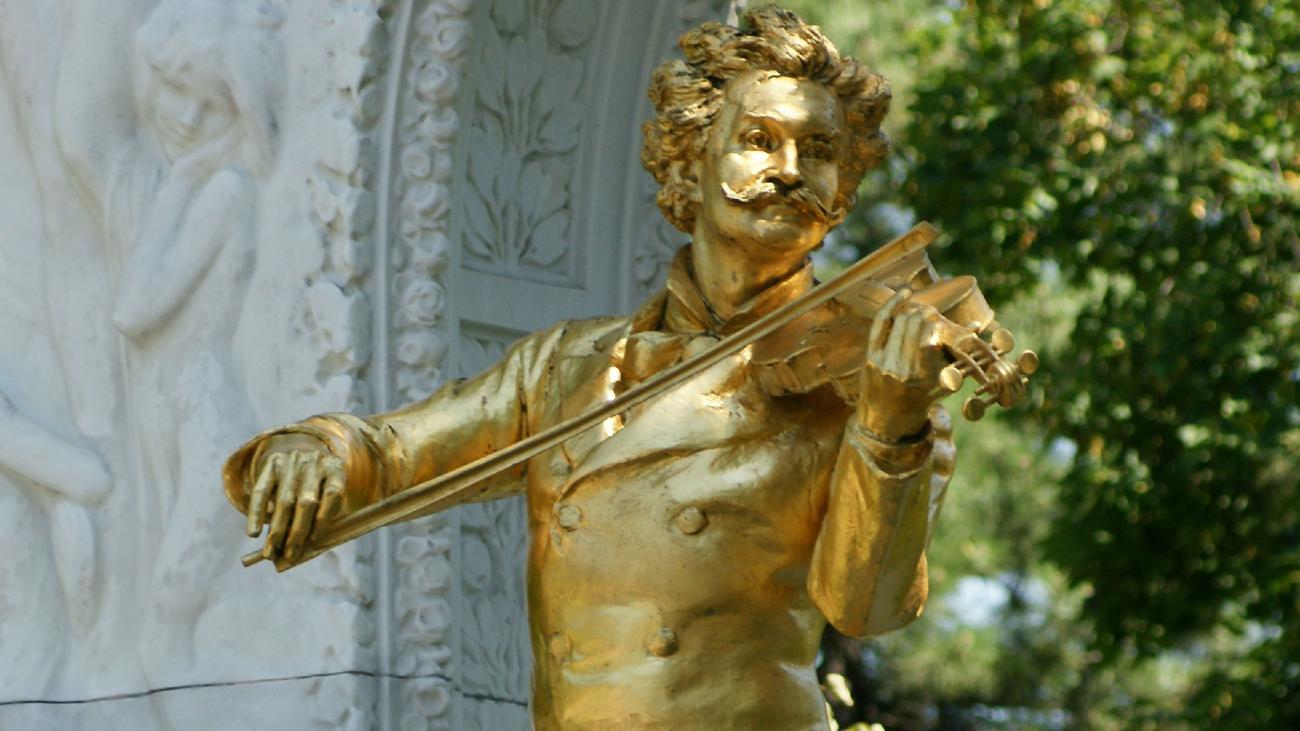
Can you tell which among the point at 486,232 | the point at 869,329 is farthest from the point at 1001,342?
the point at 486,232

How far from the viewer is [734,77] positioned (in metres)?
5.55

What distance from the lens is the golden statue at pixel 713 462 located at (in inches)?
208

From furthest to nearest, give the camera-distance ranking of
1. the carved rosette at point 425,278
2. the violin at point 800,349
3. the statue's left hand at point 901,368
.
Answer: the carved rosette at point 425,278 < the violin at point 800,349 < the statue's left hand at point 901,368

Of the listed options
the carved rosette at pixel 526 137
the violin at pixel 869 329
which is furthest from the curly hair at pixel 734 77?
the carved rosette at pixel 526 137

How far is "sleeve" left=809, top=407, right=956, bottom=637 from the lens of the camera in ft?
16.6

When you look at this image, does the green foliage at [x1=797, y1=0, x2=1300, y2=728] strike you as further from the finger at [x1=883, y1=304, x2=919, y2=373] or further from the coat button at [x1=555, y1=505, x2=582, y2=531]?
the finger at [x1=883, y1=304, x2=919, y2=373]

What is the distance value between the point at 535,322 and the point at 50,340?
100cm

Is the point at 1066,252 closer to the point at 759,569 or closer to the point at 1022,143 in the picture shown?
the point at 1022,143

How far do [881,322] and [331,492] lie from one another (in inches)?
36.5

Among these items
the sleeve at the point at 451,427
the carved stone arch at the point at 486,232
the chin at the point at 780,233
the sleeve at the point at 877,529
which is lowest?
the carved stone arch at the point at 486,232

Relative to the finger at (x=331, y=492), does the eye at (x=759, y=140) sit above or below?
above

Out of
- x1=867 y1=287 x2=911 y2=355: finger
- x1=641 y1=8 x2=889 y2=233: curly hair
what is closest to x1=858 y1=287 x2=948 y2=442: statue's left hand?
x1=867 y1=287 x2=911 y2=355: finger

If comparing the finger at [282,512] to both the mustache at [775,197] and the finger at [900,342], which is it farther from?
the finger at [900,342]

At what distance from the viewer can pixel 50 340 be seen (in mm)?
7211
